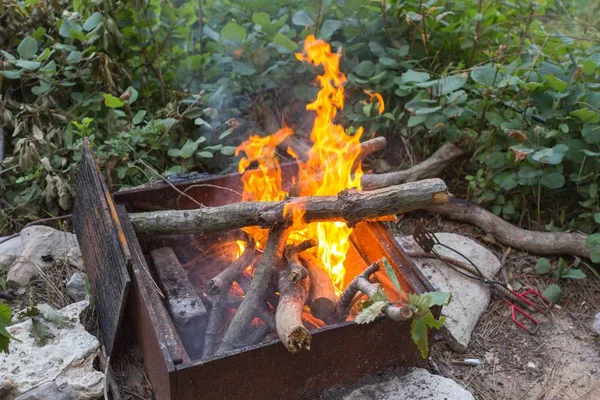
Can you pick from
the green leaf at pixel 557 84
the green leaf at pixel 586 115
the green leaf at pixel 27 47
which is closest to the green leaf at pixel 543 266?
the green leaf at pixel 586 115

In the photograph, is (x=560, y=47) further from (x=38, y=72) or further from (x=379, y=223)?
(x=38, y=72)

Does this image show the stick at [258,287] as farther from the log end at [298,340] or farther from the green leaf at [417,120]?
the green leaf at [417,120]

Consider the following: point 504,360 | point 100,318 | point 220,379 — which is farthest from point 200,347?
point 504,360

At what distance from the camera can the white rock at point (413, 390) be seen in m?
2.43

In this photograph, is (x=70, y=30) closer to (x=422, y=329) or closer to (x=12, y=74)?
(x=12, y=74)

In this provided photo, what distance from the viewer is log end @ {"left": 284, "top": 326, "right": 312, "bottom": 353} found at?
2172 millimetres

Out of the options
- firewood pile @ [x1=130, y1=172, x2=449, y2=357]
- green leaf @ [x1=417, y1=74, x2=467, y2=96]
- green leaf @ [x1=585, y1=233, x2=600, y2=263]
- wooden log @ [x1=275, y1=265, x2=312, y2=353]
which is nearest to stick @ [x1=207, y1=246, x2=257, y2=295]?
firewood pile @ [x1=130, y1=172, x2=449, y2=357]

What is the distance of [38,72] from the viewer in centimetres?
390

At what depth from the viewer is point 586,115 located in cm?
340

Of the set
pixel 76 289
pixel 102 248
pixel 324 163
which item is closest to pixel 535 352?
pixel 324 163

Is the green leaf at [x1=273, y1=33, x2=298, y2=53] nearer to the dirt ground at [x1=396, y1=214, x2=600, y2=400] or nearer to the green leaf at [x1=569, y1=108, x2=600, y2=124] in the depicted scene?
the green leaf at [x1=569, y1=108, x2=600, y2=124]

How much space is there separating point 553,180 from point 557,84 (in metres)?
0.54

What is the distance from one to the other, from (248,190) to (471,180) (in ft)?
4.82

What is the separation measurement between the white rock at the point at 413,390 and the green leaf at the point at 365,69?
7.51 feet
